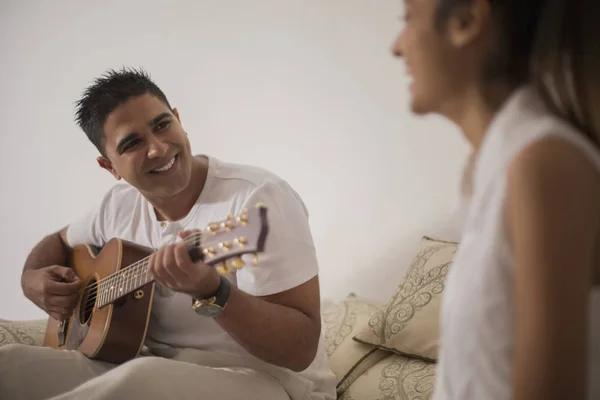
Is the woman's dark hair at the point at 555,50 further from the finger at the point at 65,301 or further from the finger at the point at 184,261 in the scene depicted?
the finger at the point at 65,301

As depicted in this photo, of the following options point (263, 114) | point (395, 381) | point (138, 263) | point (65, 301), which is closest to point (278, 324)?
point (138, 263)

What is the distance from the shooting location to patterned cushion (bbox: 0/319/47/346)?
152cm

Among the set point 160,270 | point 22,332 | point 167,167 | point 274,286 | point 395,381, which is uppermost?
point 167,167

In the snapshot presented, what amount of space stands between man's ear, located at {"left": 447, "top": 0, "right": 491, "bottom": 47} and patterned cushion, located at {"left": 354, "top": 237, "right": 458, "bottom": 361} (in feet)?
3.14

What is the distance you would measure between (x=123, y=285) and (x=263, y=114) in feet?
3.62

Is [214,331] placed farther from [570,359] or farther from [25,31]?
[25,31]

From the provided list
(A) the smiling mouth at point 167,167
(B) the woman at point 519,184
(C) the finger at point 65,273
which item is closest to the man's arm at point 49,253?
(C) the finger at point 65,273

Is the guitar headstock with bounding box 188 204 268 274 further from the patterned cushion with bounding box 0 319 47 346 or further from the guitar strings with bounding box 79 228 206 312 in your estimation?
the patterned cushion with bounding box 0 319 47 346

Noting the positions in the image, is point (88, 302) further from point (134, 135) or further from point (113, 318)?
point (134, 135)

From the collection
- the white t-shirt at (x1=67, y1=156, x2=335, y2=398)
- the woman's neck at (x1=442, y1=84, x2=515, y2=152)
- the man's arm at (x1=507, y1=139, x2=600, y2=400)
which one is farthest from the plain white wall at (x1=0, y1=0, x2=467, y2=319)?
the man's arm at (x1=507, y1=139, x2=600, y2=400)

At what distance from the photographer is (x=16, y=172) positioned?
2.79 metres

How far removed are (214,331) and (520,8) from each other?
927mm

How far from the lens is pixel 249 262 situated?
1.18 m

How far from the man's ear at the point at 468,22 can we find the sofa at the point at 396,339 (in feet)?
3.01
